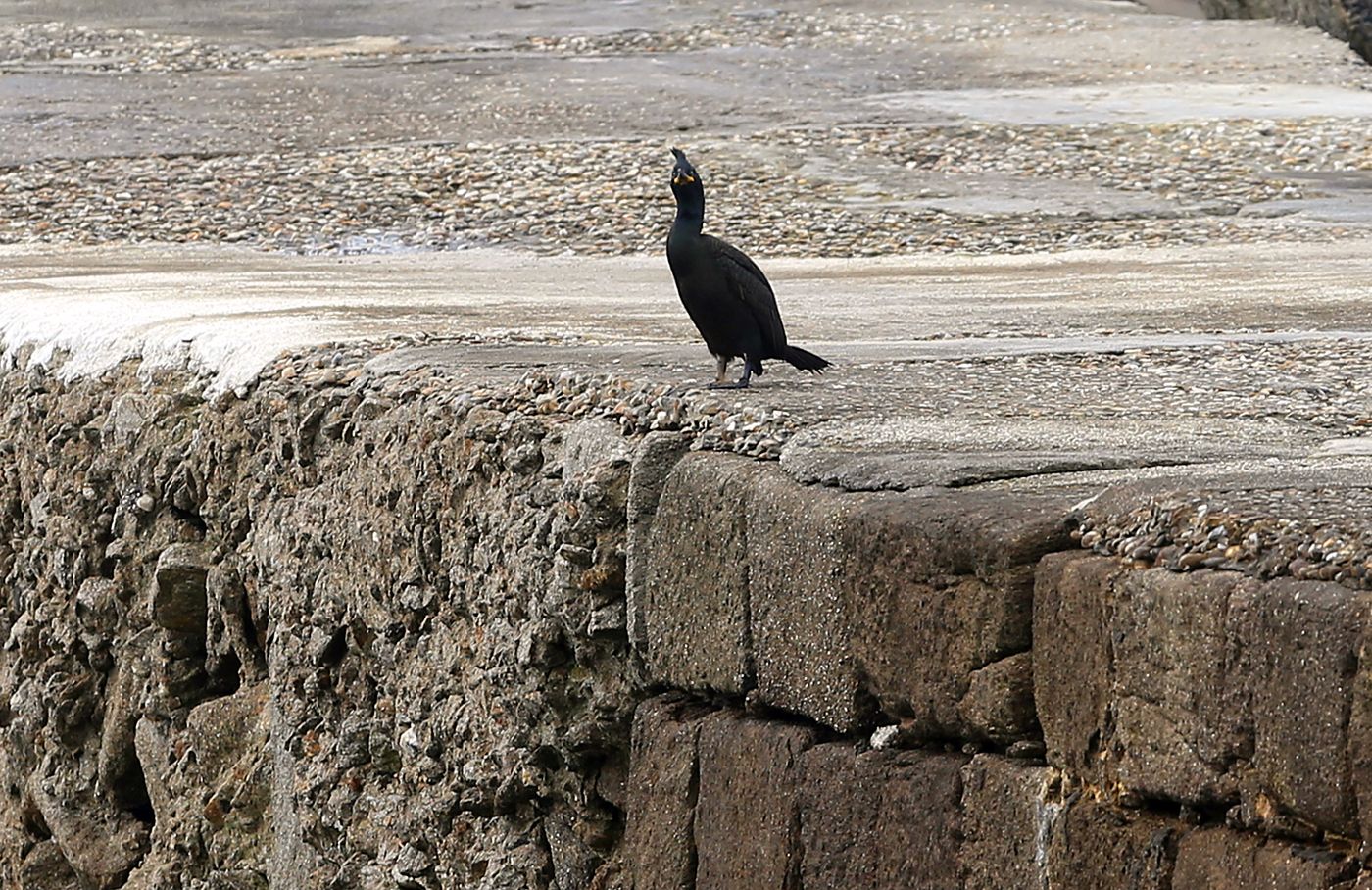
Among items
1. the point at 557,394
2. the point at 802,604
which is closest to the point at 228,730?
the point at 557,394

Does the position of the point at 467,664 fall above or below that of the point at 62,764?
above

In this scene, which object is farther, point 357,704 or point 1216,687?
point 357,704

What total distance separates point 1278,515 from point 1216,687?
303mm

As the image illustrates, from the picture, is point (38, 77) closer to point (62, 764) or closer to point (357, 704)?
point (62, 764)

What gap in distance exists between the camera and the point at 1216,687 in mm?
3230

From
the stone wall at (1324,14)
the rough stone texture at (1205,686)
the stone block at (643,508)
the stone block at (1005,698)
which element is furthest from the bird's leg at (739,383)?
the stone wall at (1324,14)

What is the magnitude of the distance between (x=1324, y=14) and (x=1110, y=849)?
60.7ft

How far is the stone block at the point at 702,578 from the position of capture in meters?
4.48

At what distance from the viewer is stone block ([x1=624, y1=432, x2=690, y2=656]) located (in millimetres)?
4805

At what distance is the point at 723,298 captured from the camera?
17.6 ft

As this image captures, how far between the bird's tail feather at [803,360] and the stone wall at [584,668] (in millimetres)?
493

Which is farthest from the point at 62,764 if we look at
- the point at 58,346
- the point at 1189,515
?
the point at 1189,515

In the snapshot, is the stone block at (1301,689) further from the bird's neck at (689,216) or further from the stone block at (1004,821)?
the bird's neck at (689,216)

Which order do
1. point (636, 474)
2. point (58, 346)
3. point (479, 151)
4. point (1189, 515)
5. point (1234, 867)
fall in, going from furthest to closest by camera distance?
point (479, 151)
point (58, 346)
point (636, 474)
point (1189, 515)
point (1234, 867)
